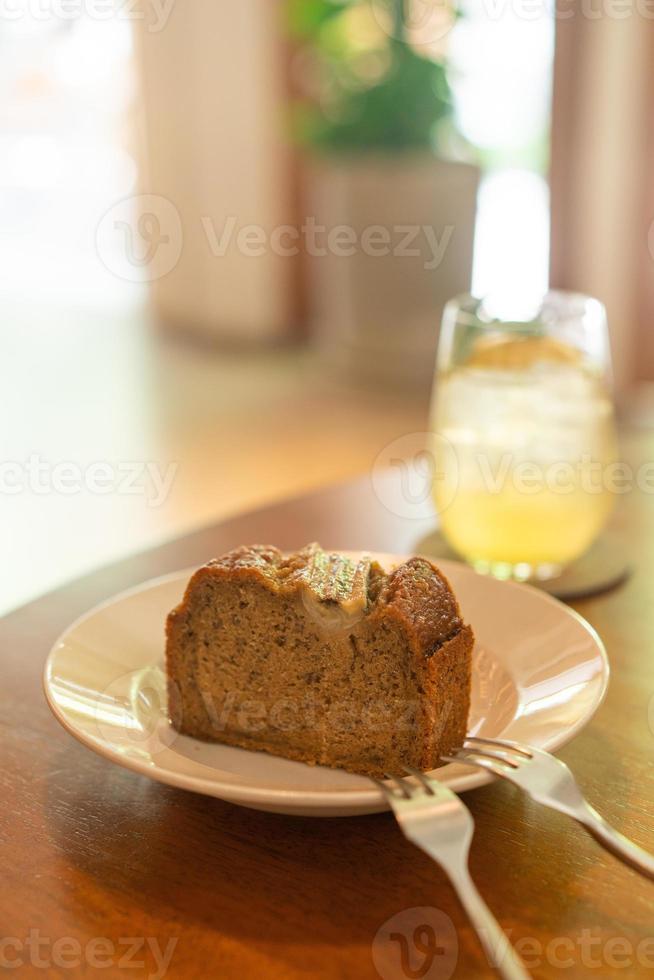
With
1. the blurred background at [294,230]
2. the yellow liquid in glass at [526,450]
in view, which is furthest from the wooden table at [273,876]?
the blurred background at [294,230]

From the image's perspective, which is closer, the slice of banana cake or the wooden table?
the wooden table

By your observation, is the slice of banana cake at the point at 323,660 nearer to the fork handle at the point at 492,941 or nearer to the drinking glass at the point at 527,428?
the fork handle at the point at 492,941

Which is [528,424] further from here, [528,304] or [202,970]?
[202,970]

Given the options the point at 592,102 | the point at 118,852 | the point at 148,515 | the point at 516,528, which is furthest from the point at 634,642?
Answer: the point at 592,102

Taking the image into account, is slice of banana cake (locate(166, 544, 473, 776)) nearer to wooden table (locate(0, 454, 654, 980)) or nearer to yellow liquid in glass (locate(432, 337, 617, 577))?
wooden table (locate(0, 454, 654, 980))

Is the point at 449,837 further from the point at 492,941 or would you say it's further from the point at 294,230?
the point at 294,230

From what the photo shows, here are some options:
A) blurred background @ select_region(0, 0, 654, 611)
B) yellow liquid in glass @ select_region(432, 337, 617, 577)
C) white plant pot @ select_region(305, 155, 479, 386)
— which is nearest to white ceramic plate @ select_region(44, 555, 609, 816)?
yellow liquid in glass @ select_region(432, 337, 617, 577)
